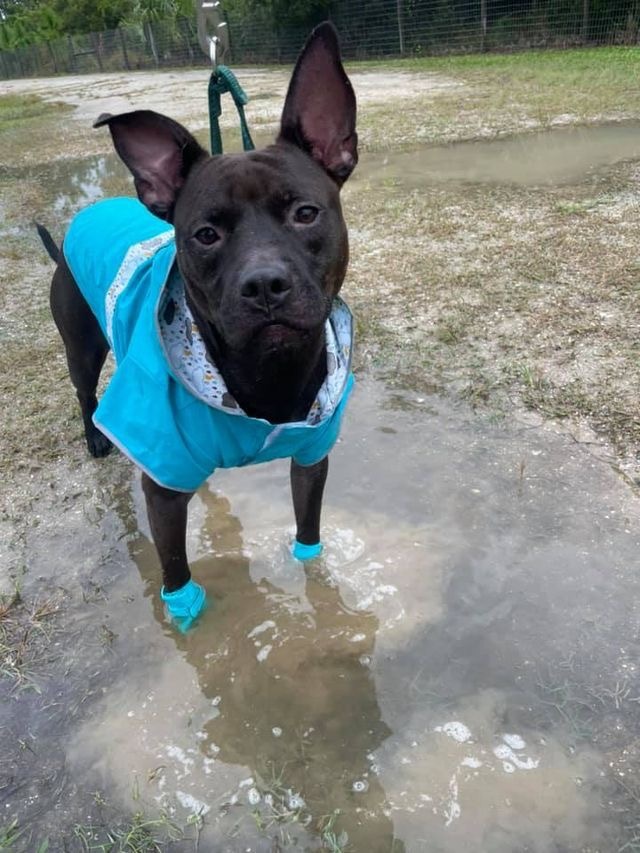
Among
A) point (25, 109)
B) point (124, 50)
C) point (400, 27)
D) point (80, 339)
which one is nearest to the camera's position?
point (80, 339)

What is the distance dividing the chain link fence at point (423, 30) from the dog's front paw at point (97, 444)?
17.1 metres

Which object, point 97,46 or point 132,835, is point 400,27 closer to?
point 132,835

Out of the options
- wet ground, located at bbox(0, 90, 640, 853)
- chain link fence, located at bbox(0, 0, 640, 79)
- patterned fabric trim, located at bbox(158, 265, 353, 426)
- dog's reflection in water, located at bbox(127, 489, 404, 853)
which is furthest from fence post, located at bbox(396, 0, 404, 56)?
dog's reflection in water, located at bbox(127, 489, 404, 853)

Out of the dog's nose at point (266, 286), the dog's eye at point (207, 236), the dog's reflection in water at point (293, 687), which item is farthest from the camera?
the dog's eye at point (207, 236)

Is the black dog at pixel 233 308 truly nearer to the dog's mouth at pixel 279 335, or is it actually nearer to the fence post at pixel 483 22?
the dog's mouth at pixel 279 335

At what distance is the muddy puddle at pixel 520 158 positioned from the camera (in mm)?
6887

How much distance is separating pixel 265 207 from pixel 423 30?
21797 millimetres

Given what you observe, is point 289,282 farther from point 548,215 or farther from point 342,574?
point 548,215

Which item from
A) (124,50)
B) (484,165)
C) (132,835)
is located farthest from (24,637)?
(124,50)

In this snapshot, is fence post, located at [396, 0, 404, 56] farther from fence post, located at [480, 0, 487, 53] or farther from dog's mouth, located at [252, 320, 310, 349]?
dog's mouth, located at [252, 320, 310, 349]

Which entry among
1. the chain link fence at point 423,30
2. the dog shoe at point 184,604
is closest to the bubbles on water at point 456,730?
the dog shoe at point 184,604

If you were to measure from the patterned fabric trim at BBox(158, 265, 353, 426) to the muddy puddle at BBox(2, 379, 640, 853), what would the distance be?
2.48 feet

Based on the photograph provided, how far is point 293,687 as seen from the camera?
2314 mm

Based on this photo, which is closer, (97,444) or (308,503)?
(308,503)
